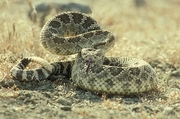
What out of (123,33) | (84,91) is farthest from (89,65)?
(123,33)

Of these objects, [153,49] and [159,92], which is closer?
[159,92]

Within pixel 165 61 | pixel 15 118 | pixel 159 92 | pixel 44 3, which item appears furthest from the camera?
pixel 44 3

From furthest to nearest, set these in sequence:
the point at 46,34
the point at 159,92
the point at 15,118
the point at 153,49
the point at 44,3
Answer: the point at 44,3 < the point at 153,49 < the point at 46,34 < the point at 159,92 < the point at 15,118

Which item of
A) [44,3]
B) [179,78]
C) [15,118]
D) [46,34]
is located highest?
[44,3]

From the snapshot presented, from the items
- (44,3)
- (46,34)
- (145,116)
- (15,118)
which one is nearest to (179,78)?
(46,34)

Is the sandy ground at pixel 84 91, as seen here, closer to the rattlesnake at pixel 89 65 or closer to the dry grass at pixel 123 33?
the dry grass at pixel 123 33

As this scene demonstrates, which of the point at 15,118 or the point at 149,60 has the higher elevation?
the point at 149,60

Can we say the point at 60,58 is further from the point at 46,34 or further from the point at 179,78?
the point at 179,78
